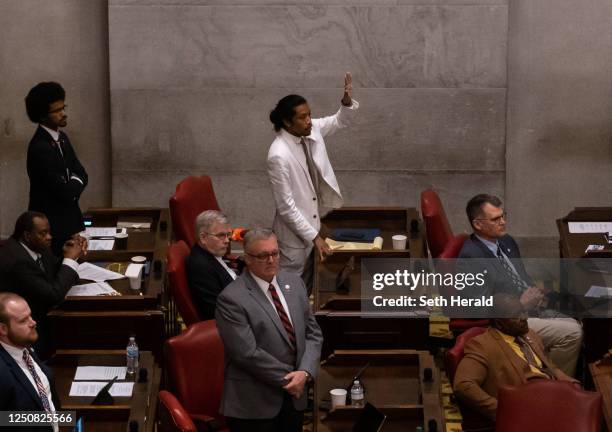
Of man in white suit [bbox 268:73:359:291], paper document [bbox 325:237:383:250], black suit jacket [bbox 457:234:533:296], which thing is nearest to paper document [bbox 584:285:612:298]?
black suit jacket [bbox 457:234:533:296]

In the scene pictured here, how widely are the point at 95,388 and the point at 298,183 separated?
78.5 inches

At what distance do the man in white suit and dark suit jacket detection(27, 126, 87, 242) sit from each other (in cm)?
124

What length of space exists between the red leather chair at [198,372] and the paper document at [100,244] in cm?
176

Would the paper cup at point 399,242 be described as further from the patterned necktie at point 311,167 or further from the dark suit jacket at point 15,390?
the dark suit jacket at point 15,390

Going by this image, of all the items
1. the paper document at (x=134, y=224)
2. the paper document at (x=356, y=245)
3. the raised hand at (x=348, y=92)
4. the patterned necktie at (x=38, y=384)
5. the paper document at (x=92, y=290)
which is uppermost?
the raised hand at (x=348, y=92)

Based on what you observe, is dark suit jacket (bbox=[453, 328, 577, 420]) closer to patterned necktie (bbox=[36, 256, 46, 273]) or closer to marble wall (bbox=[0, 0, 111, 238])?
patterned necktie (bbox=[36, 256, 46, 273])

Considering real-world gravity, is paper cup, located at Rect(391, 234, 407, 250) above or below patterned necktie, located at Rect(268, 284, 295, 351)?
above

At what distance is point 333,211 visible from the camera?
787 cm

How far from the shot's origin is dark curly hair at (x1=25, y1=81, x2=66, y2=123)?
23.1 feet

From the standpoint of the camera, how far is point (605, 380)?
5945 mm

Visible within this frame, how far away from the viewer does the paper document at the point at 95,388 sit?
223 inches

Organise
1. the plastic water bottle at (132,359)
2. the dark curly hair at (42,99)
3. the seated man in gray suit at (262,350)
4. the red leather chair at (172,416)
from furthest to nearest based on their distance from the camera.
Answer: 1. the dark curly hair at (42,99)
2. the plastic water bottle at (132,359)
3. the seated man in gray suit at (262,350)
4. the red leather chair at (172,416)

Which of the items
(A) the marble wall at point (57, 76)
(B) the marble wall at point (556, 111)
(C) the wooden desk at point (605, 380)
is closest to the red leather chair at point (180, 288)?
(C) the wooden desk at point (605, 380)

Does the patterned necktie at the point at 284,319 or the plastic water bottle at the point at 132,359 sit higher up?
the patterned necktie at the point at 284,319
